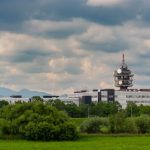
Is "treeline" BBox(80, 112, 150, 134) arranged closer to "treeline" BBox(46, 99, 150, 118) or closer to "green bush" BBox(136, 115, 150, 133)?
"green bush" BBox(136, 115, 150, 133)

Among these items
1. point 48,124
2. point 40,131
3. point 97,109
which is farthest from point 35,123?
point 97,109

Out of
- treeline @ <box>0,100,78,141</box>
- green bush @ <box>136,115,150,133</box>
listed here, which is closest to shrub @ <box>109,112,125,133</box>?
green bush @ <box>136,115,150,133</box>

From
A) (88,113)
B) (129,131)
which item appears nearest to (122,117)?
(129,131)

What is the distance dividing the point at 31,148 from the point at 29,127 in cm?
2031

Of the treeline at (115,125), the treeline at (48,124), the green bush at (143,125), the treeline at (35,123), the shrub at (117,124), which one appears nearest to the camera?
the treeline at (35,123)

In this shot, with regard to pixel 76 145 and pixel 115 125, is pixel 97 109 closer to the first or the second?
pixel 115 125

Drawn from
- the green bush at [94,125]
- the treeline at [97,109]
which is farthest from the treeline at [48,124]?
the treeline at [97,109]

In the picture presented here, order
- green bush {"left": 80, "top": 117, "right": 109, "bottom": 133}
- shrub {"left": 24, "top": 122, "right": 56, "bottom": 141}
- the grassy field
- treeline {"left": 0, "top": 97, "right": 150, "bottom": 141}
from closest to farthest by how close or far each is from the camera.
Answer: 1. the grassy field
2. shrub {"left": 24, "top": 122, "right": 56, "bottom": 141}
3. treeline {"left": 0, "top": 97, "right": 150, "bottom": 141}
4. green bush {"left": 80, "top": 117, "right": 109, "bottom": 133}

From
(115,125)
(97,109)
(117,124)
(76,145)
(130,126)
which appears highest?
(97,109)

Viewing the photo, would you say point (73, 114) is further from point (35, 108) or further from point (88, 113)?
point (35, 108)

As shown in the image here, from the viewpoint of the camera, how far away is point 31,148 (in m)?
59.5

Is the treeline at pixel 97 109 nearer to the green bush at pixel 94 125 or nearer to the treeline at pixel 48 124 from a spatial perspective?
the treeline at pixel 48 124

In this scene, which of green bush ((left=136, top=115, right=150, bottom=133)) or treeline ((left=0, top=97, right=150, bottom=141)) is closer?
treeline ((left=0, top=97, right=150, bottom=141))

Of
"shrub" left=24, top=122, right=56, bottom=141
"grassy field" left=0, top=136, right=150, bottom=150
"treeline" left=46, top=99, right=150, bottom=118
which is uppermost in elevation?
"treeline" left=46, top=99, right=150, bottom=118
